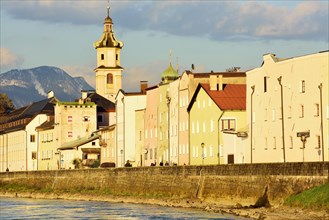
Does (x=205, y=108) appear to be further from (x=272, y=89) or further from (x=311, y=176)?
(x=311, y=176)

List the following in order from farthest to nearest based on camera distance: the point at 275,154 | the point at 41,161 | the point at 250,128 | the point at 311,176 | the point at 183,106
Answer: the point at 41,161
the point at 183,106
the point at 250,128
the point at 275,154
the point at 311,176

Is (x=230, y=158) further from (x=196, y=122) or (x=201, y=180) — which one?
(x=201, y=180)

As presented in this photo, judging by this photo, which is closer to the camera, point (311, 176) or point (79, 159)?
point (311, 176)

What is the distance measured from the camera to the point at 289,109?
92.1 metres

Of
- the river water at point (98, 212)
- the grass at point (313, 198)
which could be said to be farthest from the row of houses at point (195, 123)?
the grass at point (313, 198)

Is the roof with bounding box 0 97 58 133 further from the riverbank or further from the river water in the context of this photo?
the river water

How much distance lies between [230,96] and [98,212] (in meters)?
29.0

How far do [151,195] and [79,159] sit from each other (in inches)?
2150

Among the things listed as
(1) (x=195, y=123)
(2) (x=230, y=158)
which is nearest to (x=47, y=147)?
(1) (x=195, y=123)

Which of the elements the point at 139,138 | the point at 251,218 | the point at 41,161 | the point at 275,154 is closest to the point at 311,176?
the point at 251,218

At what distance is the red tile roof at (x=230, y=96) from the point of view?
11012 centimetres

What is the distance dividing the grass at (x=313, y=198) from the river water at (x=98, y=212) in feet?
14.1

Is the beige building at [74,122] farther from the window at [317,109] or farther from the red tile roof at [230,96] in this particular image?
the window at [317,109]

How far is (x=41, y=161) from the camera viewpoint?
573 feet
